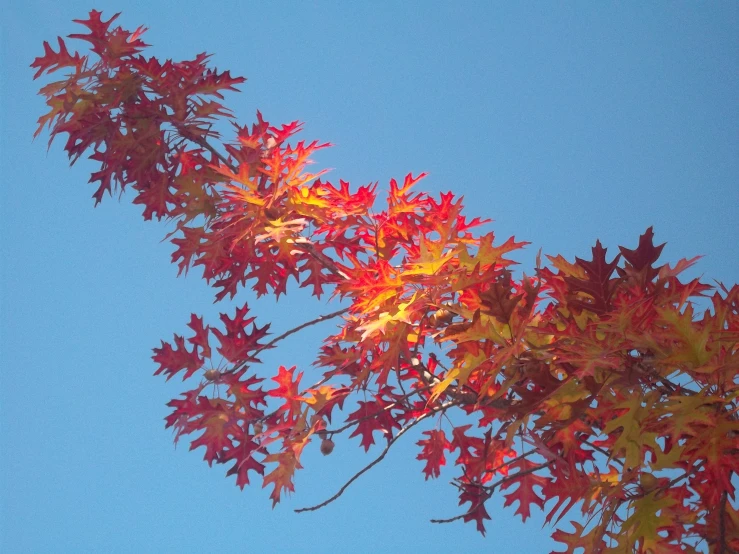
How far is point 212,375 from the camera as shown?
4.08ft

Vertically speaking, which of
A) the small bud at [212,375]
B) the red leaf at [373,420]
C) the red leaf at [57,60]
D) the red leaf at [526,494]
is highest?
the red leaf at [57,60]

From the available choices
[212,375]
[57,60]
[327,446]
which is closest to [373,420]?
[327,446]

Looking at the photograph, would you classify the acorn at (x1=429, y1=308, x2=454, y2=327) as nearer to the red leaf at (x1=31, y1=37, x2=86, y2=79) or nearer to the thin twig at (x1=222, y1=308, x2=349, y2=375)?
the thin twig at (x1=222, y1=308, x2=349, y2=375)

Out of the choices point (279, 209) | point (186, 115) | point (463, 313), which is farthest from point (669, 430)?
point (186, 115)

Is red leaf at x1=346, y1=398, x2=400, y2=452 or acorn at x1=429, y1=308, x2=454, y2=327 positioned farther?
red leaf at x1=346, y1=398, x2=400, y2=452

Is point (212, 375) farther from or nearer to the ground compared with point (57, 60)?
nearer to the ground

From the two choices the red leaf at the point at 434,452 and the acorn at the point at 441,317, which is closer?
the acorn at the point at 441,317

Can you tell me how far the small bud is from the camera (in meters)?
1.24

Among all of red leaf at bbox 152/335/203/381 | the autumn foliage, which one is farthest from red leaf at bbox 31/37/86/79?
red leaf at bbox 152/335/203/381

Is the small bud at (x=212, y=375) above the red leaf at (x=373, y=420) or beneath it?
above

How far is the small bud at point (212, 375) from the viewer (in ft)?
4.07

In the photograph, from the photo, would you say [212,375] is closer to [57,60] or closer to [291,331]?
[291,331]

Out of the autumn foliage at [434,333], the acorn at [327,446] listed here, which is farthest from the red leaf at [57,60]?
the acorn at [327,446]

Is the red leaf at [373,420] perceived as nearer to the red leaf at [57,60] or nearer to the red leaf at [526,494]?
the red leaf at [526,494]
